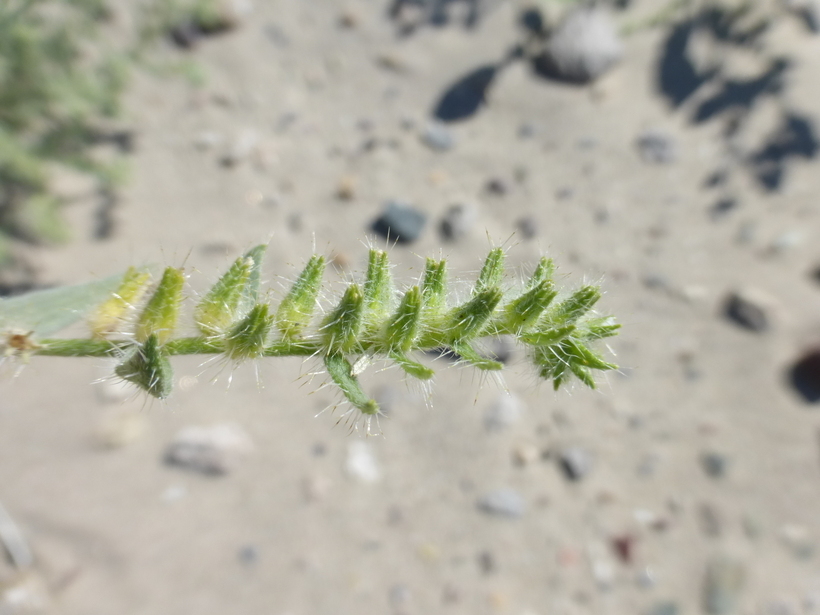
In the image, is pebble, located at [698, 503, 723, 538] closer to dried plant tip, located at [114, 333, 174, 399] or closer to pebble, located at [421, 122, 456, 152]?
pebble, located at [421, 122, 456, 152]

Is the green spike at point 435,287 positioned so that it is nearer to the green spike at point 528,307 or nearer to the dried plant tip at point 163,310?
the green spike at point 528,307

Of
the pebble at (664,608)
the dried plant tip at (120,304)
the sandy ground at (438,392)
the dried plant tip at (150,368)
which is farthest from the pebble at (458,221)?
the dried plant tip at (150,368)

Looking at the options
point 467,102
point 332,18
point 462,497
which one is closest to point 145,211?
point 332,18

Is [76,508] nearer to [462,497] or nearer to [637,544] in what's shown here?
[462,497]

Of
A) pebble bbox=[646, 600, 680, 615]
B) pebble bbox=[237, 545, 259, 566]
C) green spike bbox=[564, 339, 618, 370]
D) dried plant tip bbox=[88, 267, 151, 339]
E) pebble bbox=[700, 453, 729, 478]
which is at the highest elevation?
green spike bbox=[564, 339, 618, 370]

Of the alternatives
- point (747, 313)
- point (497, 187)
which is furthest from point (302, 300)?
point (747, 313)

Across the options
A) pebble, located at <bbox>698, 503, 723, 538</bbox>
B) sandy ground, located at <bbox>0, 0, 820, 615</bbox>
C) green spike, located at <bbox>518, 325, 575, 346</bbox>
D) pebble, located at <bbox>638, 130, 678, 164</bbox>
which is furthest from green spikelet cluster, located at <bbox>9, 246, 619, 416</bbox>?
pebble, located at <bbox>638, 130, 678, 164</bbox>

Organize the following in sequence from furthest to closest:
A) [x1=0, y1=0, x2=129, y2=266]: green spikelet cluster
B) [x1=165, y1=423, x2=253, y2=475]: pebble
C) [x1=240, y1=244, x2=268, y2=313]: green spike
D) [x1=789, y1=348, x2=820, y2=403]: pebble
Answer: [x1=789, y1=348, x2=820, y2=403]: pebble < [x1=165, y1=423, x2=253, y2=475]: pebble < [x1=0, y1=0, x2=129, y2=266]: green spikelet cluster < [x1=240, y1=244, x2=268, y2=313]: green spike

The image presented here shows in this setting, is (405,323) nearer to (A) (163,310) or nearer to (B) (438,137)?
(A) (163,310)
